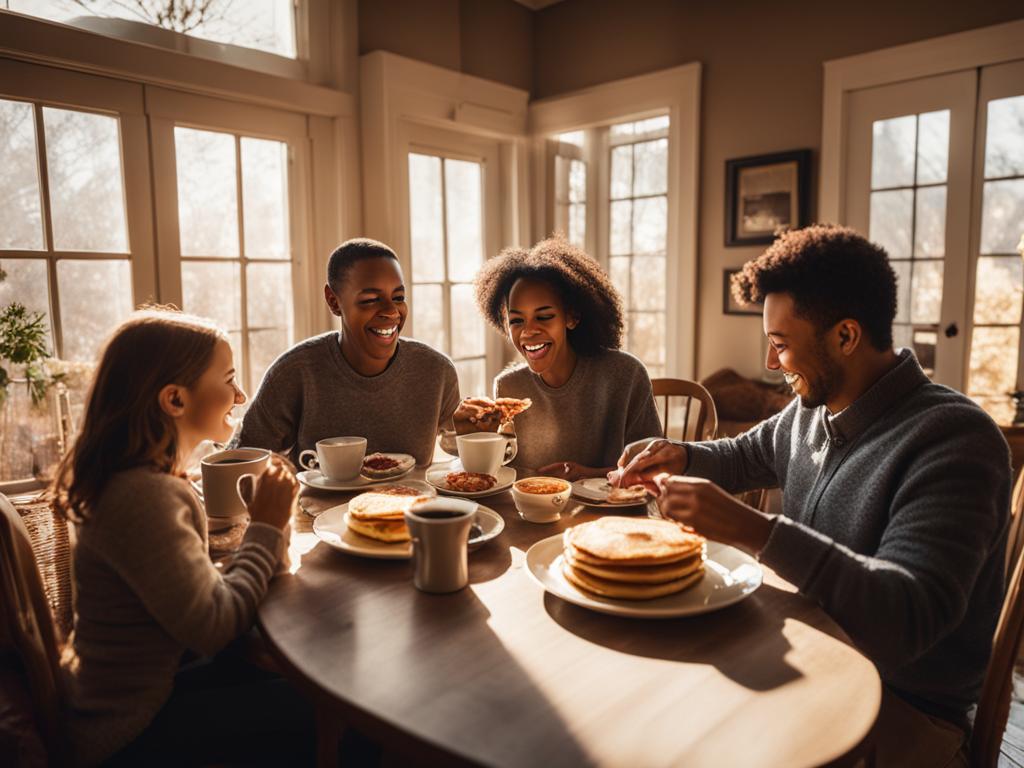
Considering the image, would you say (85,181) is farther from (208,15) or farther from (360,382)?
(360,382)

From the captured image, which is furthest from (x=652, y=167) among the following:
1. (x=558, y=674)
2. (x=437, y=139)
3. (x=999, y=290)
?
(x=558, y=674)

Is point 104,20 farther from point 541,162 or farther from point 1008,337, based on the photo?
point 1008,337

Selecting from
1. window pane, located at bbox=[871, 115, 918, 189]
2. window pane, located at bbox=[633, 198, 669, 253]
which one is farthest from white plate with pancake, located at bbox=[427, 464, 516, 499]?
window pane, located at bbox=[633, 198, 669, 253]

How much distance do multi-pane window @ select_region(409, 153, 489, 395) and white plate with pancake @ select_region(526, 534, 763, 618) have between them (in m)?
2.70

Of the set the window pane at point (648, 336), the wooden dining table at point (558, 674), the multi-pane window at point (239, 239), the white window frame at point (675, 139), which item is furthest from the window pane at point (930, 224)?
the multi-pane window at point (239, 239)

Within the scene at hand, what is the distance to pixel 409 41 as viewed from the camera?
365 cm

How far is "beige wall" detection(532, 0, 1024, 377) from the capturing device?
10.3ft

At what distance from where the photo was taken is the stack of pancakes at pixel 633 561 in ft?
3.42

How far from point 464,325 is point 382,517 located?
299 centimetres

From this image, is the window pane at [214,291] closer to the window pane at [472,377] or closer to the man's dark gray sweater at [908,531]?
the window pane at [472,377]

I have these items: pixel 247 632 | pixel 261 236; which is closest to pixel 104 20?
pixel 261 236

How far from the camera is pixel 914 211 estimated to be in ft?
10.4

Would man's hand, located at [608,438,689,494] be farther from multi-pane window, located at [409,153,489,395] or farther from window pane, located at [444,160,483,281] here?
window pane, located at [444,160,483,281]

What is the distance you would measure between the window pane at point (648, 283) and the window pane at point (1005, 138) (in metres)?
1.59
